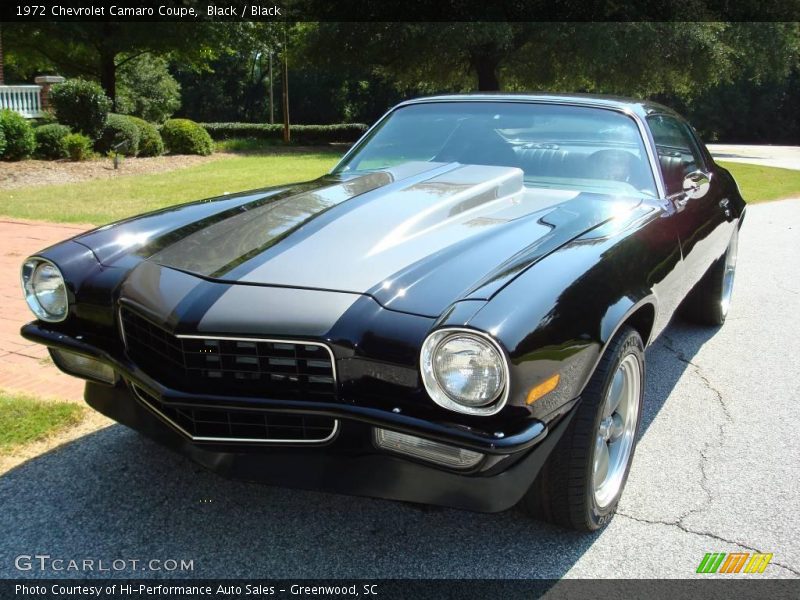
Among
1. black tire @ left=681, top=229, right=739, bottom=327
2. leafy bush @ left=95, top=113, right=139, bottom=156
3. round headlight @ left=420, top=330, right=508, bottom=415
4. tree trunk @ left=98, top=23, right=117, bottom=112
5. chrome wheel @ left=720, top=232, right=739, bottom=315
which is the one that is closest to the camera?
round headlight @ left=420, top=330, right=508, bottom=415

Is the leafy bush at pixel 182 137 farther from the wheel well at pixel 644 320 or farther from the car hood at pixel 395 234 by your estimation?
the wheel well at pixel 644 320

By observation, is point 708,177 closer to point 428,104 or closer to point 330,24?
point 428,104

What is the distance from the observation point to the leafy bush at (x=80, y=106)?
16.7m

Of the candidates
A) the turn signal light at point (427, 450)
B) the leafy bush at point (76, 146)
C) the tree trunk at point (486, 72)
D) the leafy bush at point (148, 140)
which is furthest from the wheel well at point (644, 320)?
the tree trunk at point (486, 72)

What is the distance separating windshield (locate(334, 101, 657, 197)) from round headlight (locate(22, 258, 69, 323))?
5.33 feet

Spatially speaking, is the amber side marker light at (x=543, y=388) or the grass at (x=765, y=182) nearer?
the amber side marker light at (x=543, y=388)

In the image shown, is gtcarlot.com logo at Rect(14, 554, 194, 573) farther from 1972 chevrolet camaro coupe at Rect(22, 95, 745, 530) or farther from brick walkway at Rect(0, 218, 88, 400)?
brick walkway at Rect(0, 218, 88, 400)

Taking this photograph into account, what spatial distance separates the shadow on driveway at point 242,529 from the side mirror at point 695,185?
1911 mm

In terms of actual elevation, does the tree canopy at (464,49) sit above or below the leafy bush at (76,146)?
above

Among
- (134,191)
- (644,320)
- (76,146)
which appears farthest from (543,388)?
(76,146)

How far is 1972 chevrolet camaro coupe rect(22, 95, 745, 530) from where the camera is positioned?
1905 mm

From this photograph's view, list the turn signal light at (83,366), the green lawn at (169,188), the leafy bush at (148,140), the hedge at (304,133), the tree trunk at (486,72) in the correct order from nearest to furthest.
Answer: the turn signal light at (83,366)
the green lawn at (169,188)
the leafy bush at (148,140)
the tree trunk at (486,72)
the hedge at (304,133)

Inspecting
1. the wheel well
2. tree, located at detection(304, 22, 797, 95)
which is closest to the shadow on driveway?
the wheel well

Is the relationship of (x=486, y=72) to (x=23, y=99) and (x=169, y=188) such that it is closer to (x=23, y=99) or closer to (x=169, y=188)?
(x=23, y=99)
